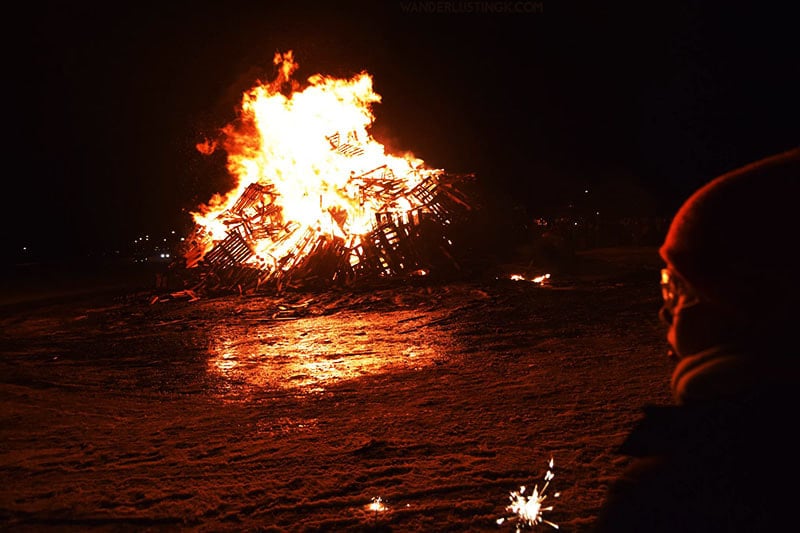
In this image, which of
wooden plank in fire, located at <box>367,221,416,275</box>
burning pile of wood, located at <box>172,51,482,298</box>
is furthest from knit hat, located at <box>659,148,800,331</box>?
wooden plank in fire, located at <box>367,221,416,275</box>

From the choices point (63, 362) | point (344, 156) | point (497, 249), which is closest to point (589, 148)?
point (497, 249)

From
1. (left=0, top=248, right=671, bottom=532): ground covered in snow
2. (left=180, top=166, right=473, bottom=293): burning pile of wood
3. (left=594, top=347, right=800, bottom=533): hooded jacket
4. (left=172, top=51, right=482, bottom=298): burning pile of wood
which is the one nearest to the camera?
(left=594, top=347, right=800, bottom=533): hooded jacket

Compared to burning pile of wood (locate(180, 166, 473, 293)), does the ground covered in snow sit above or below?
below

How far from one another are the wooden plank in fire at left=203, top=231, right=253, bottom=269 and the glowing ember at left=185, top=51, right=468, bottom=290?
3 centimetres

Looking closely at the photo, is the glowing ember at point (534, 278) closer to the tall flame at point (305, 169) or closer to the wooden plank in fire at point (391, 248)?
the wooden plank in fire at point (391, 248)

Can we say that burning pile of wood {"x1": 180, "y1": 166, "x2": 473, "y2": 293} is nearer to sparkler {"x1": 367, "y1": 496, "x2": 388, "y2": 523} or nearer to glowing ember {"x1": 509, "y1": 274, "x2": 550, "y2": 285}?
glowing ember {"x1": 509, "y1": 274, "x2": 550, "y2": 285}

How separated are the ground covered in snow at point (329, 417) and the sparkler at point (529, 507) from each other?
55mm

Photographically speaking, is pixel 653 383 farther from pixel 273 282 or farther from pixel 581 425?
pixel 273 282

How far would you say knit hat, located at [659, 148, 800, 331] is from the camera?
106 cm

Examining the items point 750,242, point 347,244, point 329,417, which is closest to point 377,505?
point 329,417

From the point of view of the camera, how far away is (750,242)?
108 centimetres

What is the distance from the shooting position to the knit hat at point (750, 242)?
1062 millimetres

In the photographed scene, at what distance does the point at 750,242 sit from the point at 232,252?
1653 cm

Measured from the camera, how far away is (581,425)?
15.6 ft
